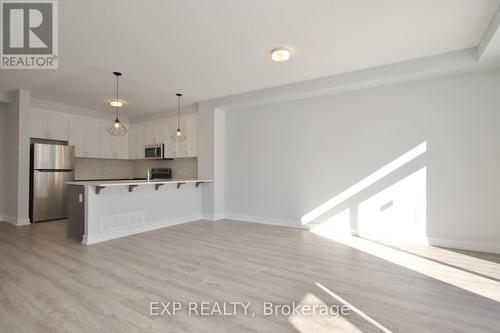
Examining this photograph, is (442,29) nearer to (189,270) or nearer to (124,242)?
(189,270)

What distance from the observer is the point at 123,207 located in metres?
4.37

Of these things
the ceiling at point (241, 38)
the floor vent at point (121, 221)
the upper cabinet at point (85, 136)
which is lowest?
the floor vent at point (121, 221)

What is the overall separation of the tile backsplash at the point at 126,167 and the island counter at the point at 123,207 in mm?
1208

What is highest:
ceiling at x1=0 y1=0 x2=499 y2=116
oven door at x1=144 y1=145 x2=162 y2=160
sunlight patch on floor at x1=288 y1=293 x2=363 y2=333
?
ceiling at x1=0 y1=0 x2=499 y2=116

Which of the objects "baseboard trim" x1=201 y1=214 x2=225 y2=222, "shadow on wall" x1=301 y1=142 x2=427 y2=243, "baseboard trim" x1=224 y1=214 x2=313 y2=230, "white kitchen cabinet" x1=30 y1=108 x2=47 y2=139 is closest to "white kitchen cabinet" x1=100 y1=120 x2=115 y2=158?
"white kitchen cabinet" x1=30 y1=108 x2=47 y2=139

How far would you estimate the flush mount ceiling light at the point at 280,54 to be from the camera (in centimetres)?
330

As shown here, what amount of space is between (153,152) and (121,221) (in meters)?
2.81

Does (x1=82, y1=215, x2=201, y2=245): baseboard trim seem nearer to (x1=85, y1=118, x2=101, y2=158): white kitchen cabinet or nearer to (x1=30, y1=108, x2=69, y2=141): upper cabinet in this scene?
(x1=85, y1=118, x2=101, y2=158): white kitchen cabinet

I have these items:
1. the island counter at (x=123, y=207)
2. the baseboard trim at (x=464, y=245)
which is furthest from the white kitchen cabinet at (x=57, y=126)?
the baseboard trim at (x=464, y=245)

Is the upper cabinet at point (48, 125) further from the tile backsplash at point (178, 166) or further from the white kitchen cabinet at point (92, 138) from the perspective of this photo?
the tile backsplash at point (178, 166)

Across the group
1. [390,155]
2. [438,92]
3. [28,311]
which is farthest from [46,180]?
[438,92]

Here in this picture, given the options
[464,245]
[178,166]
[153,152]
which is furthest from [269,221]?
[153,152]

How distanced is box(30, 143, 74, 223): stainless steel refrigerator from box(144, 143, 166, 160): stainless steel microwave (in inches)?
67.1

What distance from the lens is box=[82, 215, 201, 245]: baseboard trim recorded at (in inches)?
152
